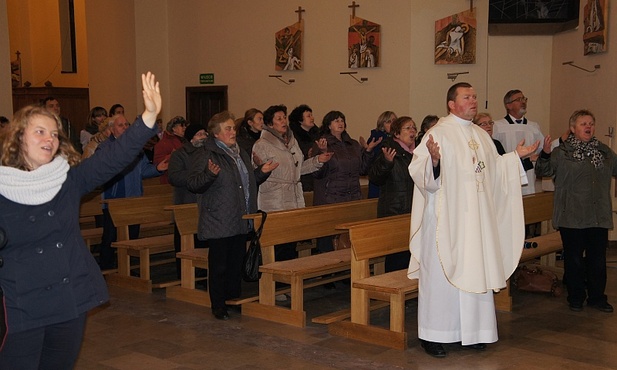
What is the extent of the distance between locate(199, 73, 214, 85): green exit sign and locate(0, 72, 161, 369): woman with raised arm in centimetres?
1246

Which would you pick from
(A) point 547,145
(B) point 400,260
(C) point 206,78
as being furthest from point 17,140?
(C) point 206,78

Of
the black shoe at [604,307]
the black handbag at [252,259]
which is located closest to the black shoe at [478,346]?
the black shoe at [604,307]

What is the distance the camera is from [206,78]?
15.8 m

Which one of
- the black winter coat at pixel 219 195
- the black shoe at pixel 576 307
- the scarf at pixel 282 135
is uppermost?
the scarf at pixel 282 135

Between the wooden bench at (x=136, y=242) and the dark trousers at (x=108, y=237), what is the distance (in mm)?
221

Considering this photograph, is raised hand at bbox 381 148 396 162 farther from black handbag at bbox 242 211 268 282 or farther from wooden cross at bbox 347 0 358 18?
wooden cross at bbox 347 0 358 18

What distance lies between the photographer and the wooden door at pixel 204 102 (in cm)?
1550

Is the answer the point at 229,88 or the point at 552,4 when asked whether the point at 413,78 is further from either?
the point at 229,88

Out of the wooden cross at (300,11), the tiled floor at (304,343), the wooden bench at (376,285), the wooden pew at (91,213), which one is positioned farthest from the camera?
the wooden cross at (300,11)

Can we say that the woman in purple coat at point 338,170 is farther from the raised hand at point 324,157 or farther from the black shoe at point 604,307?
the black shoe at point 604,307

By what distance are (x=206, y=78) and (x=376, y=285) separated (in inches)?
417

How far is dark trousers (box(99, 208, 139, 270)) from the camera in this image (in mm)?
8414

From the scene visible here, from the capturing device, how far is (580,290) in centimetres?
683

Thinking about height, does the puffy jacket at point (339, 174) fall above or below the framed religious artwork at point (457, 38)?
below
